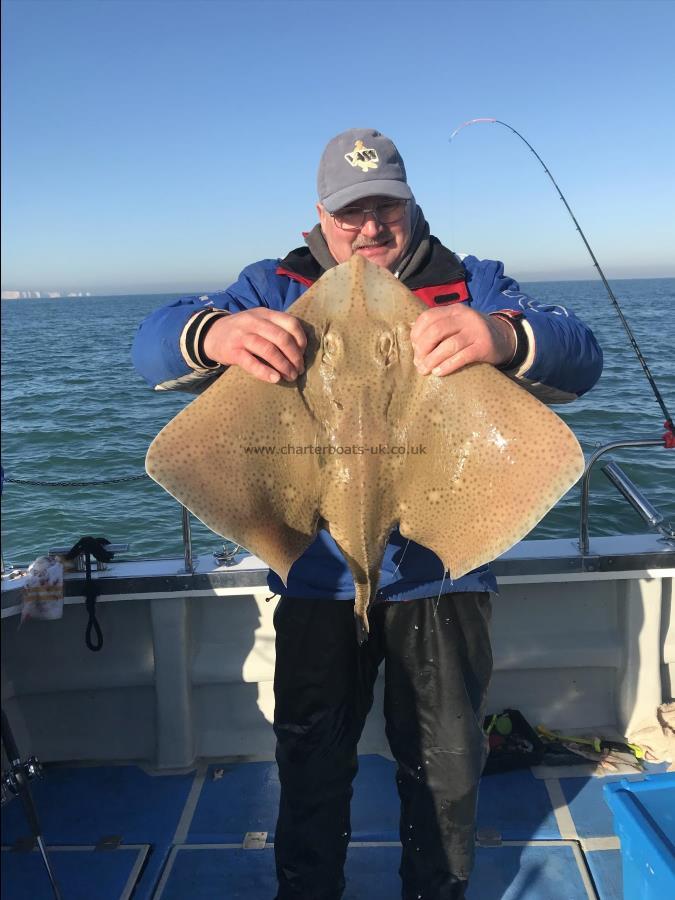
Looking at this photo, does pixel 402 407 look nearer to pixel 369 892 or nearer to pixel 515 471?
pixel 515 471

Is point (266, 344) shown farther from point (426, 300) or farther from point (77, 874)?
point (77, 874)

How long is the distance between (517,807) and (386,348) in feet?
9.45

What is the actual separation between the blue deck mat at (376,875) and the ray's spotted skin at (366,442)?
6.19 feet

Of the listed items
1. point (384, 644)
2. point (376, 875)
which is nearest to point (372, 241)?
point (384, 644)

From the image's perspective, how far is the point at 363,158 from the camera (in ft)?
8.09

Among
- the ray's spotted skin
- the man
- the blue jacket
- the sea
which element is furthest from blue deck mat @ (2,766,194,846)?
the ray's spotted skin

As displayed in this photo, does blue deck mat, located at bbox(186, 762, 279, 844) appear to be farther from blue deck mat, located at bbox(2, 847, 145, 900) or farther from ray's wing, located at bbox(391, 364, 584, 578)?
ray's wing, located at bbox(391, 364, 584, 578)

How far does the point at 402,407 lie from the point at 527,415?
15.6 inches

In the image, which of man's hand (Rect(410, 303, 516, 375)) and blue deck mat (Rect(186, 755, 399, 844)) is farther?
blue deck mat (Rect(186, 755, 399, 844))

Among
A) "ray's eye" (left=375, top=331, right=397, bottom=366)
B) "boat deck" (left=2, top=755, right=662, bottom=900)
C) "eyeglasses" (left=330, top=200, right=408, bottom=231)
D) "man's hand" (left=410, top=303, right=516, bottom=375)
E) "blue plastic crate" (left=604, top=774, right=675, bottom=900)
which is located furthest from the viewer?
"boat deck" (left=2, top=755, right=662, bottom=900)

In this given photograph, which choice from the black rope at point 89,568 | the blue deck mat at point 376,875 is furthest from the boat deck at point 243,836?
the black rope at point 89,568

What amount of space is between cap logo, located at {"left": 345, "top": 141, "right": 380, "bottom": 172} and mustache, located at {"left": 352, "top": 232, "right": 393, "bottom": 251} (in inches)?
9.8

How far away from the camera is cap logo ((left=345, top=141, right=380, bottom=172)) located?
8.04ft

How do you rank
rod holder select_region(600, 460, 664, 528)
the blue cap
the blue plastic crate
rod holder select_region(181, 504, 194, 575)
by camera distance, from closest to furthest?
the blue plastic crate < the blue cap < rod holder select_region(181, 504, 194, 575) < rod holder select_region(600, 460, 664, 528)
